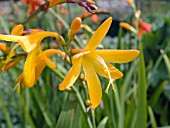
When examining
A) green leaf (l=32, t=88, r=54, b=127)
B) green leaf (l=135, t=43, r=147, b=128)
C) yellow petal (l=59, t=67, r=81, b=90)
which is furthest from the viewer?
green leaf (l=32, t=88, r=54, b=127)

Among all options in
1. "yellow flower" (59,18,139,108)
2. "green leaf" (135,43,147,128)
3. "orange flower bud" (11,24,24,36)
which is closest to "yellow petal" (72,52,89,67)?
"yellow flower" (59,18,139,108)

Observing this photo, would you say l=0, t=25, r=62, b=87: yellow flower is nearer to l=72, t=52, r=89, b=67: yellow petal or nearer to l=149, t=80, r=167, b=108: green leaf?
l=72, t=52, r=89, b=67: yellow petal

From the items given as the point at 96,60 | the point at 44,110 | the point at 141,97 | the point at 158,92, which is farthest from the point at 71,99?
the point at 158,92

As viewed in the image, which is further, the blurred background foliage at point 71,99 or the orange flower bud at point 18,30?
the blurred background foliage at point 71,99

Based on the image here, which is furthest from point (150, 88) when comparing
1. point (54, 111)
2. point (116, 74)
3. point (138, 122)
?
point (116, 74)

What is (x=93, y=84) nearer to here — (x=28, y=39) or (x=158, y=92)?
(x=28, y=39)

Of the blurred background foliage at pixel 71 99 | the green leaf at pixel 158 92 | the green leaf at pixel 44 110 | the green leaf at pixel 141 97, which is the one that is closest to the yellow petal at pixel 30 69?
the blurred background foliage at pixel 71 99

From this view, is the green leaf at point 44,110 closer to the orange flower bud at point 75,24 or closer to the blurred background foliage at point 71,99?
the blurred background foliage at point 71,99
